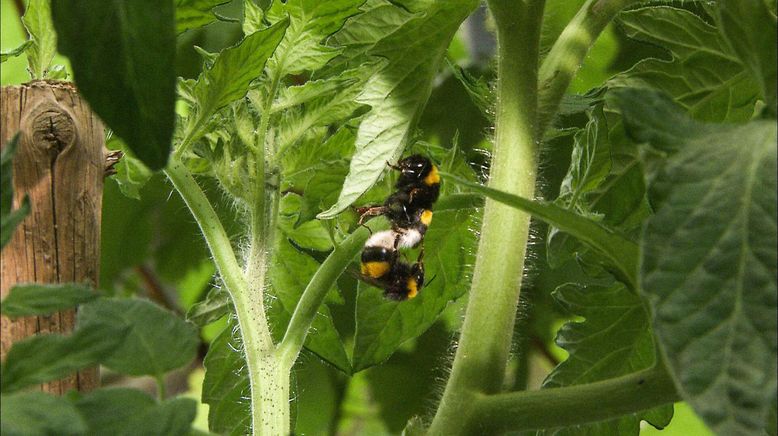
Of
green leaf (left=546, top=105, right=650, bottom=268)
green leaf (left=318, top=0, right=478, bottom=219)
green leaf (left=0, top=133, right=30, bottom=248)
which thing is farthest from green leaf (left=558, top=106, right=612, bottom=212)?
green leaf (left=0, top=133, right=30, bottom=248)

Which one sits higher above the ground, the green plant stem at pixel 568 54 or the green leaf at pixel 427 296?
the green plant stem at pixel 568 54

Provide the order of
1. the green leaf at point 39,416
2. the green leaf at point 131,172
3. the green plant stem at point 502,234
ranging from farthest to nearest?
the green leaf at point 131,172 → the green plant stem at point 502,234 → the green leaf at point 39,416

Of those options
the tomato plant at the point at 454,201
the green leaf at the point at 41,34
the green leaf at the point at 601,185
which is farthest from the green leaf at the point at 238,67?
the green leaf at the point at 601,185

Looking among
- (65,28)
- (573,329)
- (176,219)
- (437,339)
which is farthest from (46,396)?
(176,219)

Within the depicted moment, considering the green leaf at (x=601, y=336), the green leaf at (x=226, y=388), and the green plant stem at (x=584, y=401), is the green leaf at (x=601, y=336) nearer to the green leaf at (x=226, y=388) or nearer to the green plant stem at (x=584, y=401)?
the green plant stem at (x=584, y=401)

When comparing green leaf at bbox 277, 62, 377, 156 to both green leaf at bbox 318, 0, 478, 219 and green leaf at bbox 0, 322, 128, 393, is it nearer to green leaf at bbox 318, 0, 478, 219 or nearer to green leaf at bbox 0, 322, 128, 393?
green leaf at bbox 318, 0, 478, 219

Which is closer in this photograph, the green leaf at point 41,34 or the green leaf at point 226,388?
the green leaf at point 41,34

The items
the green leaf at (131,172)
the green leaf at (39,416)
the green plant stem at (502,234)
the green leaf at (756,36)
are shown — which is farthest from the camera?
the green leaf at (131,172)

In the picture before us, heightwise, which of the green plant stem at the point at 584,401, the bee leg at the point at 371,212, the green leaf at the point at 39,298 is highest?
the green leaf at the point at 39,298
